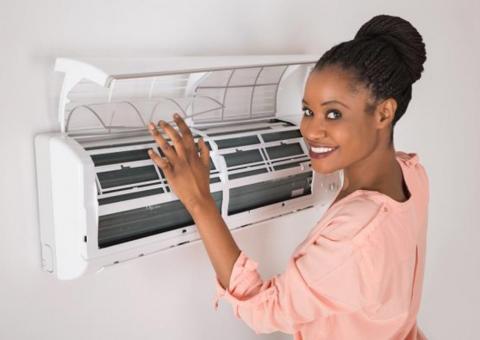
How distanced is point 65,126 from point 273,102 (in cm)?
55

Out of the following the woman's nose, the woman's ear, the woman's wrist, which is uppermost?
the woman's ear

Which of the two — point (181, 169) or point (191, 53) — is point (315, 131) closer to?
point (181, 169)

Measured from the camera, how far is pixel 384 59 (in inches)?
38.9

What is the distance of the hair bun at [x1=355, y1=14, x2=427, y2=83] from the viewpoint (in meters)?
1.01

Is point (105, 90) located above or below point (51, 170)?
above

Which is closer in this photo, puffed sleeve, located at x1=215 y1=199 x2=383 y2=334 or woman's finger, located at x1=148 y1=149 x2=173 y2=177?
puffed sleeve, located at x1=215 y1=199 x2=383 y2=334

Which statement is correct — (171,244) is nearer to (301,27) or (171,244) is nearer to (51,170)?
(51,170)

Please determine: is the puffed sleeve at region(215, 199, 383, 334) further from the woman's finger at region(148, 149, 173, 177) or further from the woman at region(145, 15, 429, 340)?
the woman's finger at region(148, 149, 173, 177)

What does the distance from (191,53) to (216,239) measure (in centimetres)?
43

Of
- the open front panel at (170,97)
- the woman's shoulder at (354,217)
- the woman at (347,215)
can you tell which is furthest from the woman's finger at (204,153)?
the woman's shoulder at (354,217)

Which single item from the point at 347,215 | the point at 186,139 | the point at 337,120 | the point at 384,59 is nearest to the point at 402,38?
the point at 384,59

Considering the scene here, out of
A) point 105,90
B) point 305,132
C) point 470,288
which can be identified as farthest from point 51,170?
point 470,288

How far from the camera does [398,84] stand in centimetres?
101

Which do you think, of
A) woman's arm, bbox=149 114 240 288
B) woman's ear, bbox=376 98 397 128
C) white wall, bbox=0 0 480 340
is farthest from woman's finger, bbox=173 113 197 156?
woman's ear, bbox=376 98 397 128
